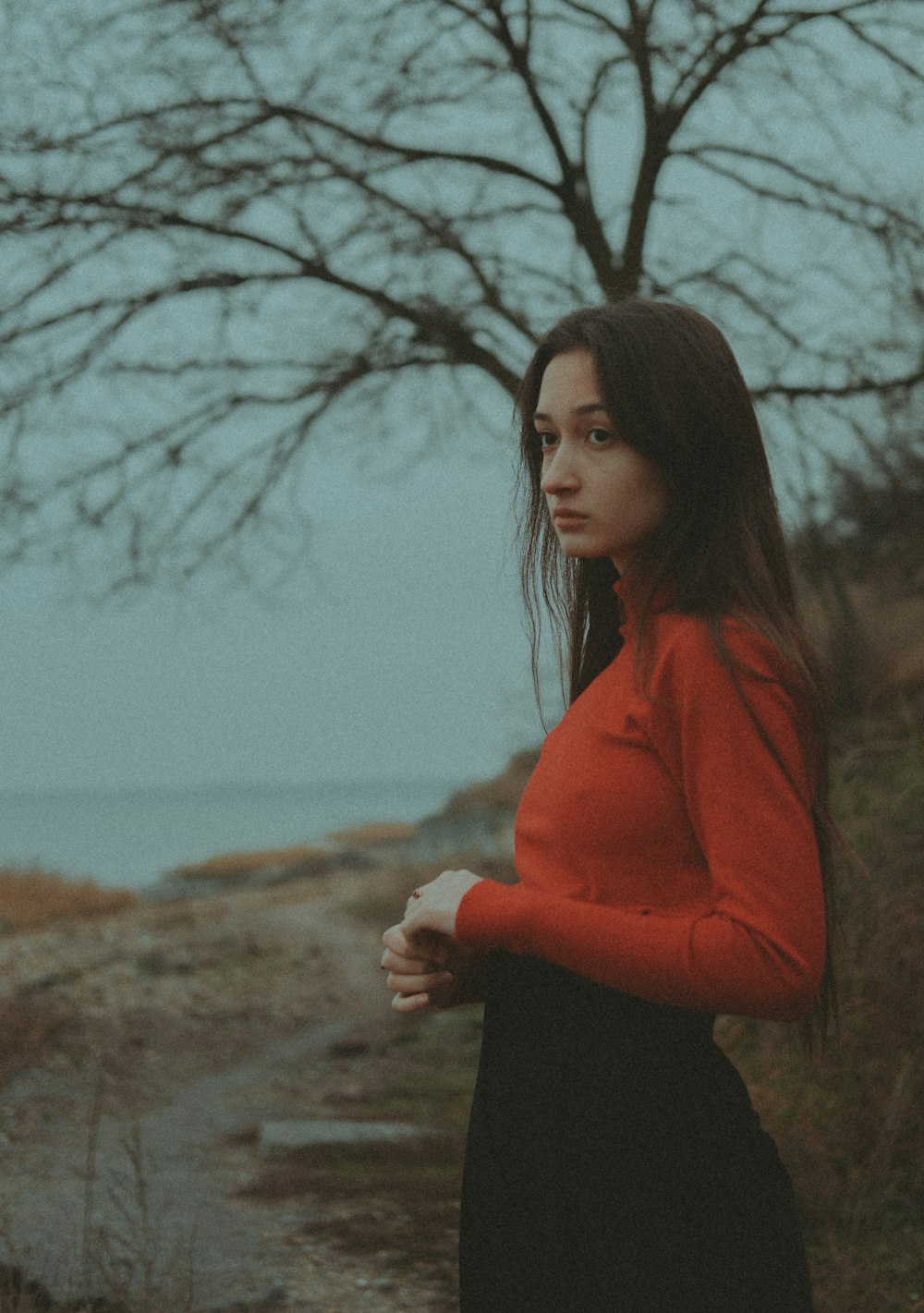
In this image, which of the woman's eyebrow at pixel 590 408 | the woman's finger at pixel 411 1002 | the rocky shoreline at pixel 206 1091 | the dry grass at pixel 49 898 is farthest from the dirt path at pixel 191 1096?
the woman's eyebrow at pixel 590 408

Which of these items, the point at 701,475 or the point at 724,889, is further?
the point at 701,475

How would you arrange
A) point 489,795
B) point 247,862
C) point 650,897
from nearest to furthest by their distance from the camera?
point 650,897 → point 247,862 → point 489,795

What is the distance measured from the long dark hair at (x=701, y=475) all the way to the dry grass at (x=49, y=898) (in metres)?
11.8

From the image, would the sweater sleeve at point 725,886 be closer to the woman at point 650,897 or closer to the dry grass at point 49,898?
the woman at point 650,897

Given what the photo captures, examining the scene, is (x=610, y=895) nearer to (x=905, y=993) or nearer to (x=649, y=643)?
(x=649, y=643)

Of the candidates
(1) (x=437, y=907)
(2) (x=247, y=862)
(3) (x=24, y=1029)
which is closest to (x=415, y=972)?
(1) (x=437, y=907)

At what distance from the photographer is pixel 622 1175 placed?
1627 millimetres

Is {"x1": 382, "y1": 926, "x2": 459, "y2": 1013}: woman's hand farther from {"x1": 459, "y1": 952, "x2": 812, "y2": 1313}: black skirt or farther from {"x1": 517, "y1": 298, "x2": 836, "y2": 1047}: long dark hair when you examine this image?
{"x1": 517, "y1": 298, "x2": 836, "y2": 1047}: long dark hair

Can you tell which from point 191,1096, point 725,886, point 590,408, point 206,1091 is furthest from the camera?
point 206,1091

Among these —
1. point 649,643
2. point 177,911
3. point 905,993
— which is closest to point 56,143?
point 905,993

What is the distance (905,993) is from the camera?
175 inches

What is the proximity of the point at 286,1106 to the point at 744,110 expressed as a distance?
565 cm

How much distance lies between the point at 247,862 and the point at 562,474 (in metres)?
17.6

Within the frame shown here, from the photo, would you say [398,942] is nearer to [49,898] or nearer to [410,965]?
[410,965]
